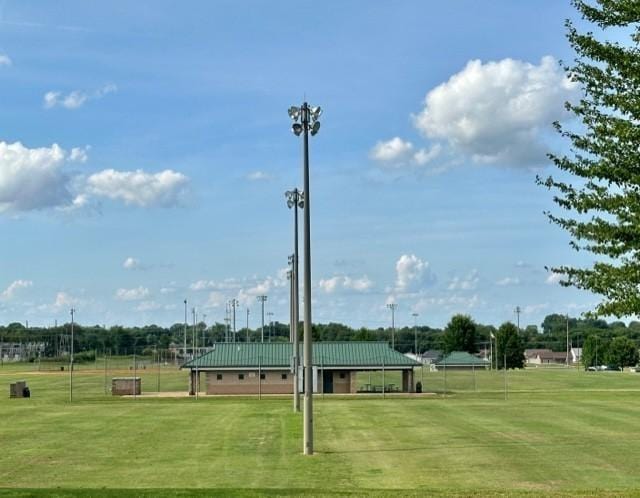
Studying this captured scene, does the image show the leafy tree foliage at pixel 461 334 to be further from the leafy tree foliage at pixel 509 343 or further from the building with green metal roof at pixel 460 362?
the building with green metal roof at pixel 460 362

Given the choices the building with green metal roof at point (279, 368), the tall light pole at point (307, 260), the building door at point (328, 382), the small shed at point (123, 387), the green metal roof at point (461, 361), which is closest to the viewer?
the tall light pole at point (307, 260)

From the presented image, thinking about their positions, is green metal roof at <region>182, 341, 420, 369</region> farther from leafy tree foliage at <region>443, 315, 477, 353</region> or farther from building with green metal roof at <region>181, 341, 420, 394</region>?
leafy tree foliage at <region>443, 315, 477, 353</region>

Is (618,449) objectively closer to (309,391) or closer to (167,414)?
(309,391)

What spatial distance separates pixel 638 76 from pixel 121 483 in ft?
42.5

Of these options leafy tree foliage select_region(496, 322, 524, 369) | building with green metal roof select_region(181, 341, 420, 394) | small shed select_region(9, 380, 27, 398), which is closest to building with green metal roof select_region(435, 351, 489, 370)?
building with green metal roof select_region(181, 341, 420, 394)

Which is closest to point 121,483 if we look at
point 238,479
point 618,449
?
point 238,479

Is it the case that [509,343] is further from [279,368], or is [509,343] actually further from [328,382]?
[279,368]

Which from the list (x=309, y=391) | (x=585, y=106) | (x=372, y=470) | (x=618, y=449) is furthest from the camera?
(x=618, y=449)

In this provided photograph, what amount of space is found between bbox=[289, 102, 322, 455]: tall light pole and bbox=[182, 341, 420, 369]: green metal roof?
4024 cm

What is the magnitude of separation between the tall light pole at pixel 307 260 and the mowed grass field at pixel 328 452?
0.99 meters

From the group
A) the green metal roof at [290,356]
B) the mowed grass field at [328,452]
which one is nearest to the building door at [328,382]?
the green metal roof at [290,356]

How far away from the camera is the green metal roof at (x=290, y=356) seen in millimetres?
64500

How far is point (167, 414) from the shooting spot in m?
39.7

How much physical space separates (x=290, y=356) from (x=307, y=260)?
4234 cm
